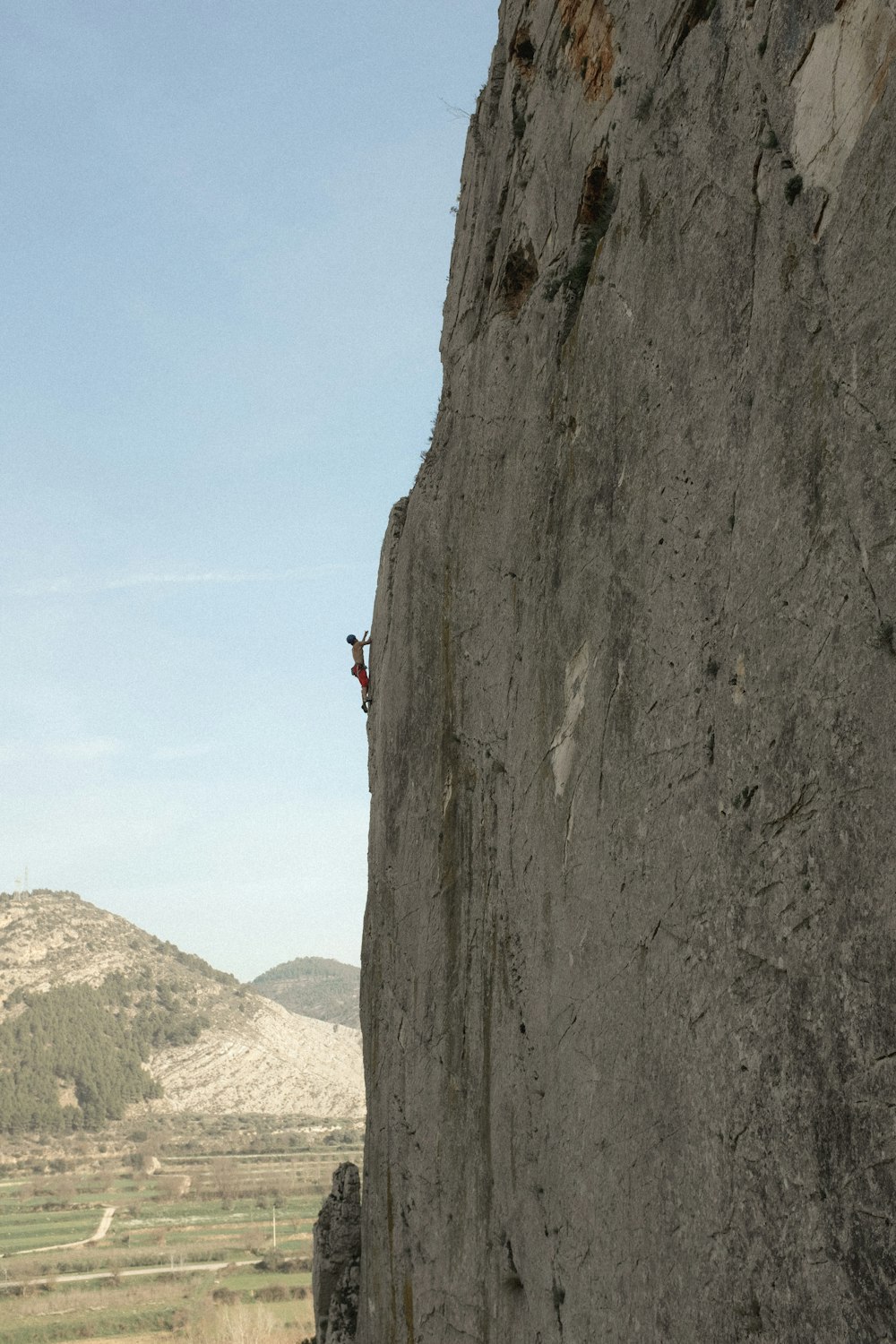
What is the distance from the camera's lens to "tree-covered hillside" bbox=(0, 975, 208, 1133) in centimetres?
14038

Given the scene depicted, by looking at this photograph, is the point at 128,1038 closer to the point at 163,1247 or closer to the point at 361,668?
the point at 163,1247

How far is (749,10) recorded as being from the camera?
25.3 feet

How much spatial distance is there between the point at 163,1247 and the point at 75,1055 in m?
60.0

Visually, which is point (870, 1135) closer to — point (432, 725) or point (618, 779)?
point (618, 779)

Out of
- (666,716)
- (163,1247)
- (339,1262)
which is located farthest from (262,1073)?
(666,716)

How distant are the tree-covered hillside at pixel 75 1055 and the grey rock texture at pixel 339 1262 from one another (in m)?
139

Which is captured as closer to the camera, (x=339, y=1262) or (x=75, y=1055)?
(x=339, y=1262)

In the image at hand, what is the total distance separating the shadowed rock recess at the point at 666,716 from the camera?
19.8 feet

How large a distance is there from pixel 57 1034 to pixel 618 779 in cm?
15285

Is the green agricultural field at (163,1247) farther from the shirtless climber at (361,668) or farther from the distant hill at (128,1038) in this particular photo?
the shirtless climber at (361,668)

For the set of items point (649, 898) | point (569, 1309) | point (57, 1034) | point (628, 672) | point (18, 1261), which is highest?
point (628, 672)

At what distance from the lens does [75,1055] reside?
144 metres

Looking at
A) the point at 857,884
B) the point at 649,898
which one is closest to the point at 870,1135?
the point at 857,884

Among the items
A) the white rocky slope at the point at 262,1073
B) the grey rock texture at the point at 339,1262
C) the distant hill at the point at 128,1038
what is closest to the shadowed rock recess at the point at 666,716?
the grey rock texture at the point at 339,1262
